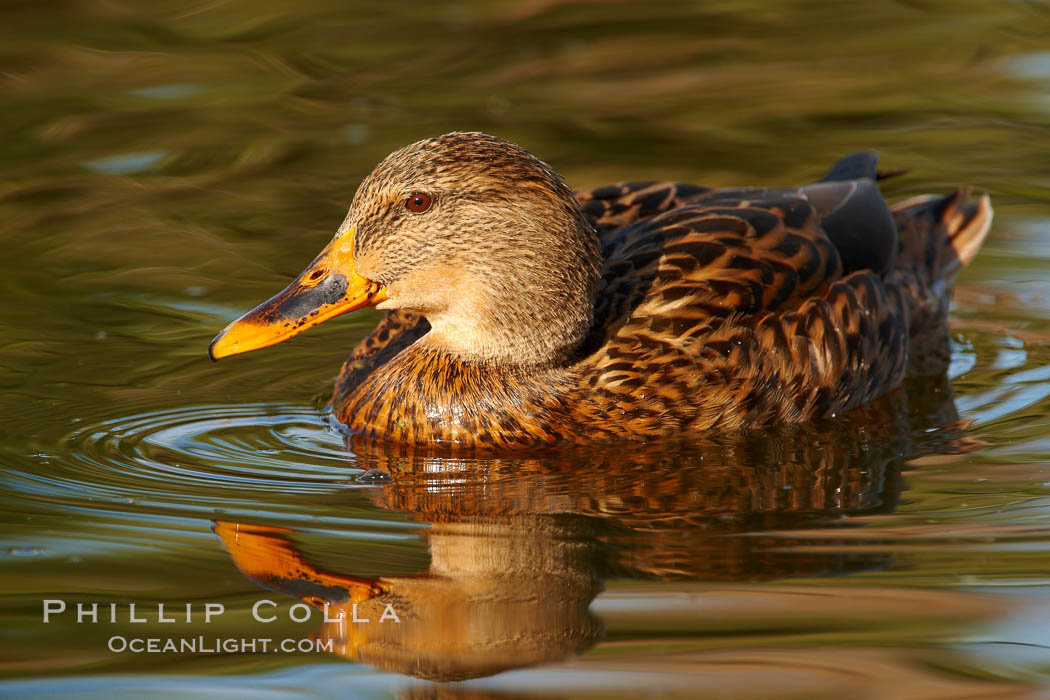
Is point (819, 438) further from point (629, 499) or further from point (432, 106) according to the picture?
point (432, 106)

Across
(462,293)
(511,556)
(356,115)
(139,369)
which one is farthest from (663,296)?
(356,115)

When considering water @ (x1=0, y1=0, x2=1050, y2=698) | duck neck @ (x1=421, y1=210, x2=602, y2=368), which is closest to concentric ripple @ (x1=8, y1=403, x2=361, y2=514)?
water @ (x1=0, y1=0, x2=1050, y2=698)

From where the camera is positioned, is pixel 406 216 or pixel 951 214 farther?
pixel 951 214

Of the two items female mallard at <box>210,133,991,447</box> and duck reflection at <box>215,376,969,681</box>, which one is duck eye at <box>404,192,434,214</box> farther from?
duck reflection at <box>215,376,969,681</box>

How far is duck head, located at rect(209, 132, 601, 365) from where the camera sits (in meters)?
6.93

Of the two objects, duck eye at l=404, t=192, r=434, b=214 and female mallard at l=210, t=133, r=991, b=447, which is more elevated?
duck eye at l=404, t=192, r=434, b=214

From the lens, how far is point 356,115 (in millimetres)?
11891

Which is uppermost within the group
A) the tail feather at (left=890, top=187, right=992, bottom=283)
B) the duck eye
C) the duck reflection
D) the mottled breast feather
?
the tail feather at (left=890, top=187, right=992, bottom=283)

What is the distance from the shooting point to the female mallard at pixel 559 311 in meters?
6.97

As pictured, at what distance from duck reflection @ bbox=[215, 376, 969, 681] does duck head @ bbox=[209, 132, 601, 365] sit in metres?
0.68

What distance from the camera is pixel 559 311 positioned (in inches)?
280

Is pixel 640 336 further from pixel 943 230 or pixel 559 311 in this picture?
pixel 943 230

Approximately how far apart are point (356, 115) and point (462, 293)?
5111mm

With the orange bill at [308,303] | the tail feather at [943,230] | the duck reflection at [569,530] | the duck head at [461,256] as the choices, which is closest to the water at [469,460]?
the duck reflection at [569,530]
